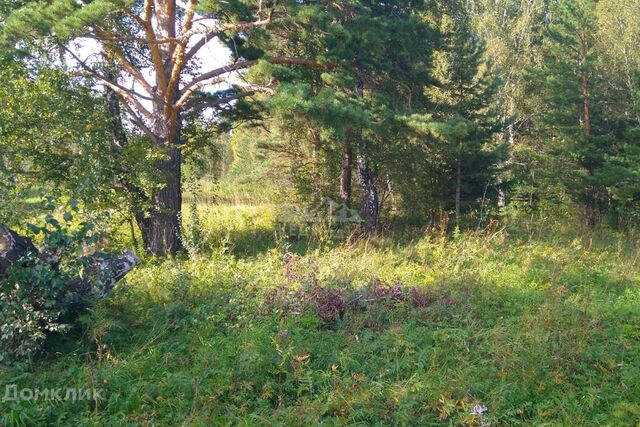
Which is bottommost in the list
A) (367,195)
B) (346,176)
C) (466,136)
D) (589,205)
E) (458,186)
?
(589,205)

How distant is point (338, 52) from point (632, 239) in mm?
7117

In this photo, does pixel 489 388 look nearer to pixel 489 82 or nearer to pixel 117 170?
pixel 117 170

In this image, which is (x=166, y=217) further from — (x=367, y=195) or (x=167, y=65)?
(x=367, y=195)

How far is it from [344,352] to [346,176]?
8526mm

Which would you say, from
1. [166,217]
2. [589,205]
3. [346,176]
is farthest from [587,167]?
[166,217]

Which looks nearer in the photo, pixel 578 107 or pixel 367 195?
pixel 367 195

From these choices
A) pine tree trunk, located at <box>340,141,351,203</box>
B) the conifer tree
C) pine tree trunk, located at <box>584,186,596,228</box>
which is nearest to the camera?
the conifer tree

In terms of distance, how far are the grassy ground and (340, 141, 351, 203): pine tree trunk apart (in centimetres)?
611

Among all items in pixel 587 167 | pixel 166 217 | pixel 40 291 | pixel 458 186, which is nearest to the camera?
pixel 40 291

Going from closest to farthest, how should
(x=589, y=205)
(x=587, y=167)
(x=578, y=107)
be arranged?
(x=578, y=107)
(x=587, y=167)
(x=589, y=205)

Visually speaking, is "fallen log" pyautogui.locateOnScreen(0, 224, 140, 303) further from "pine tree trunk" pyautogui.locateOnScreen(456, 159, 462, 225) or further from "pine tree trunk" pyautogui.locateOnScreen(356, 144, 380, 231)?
"pine tree trunk" pyautogui.locateOnScreen(456, 159, 462, 225)

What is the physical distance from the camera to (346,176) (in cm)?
1262

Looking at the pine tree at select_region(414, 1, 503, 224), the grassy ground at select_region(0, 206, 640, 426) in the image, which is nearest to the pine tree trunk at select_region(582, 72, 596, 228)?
the pine tree at select_region(414, 1, 503, 224)

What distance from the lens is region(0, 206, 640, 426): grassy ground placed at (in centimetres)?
362
